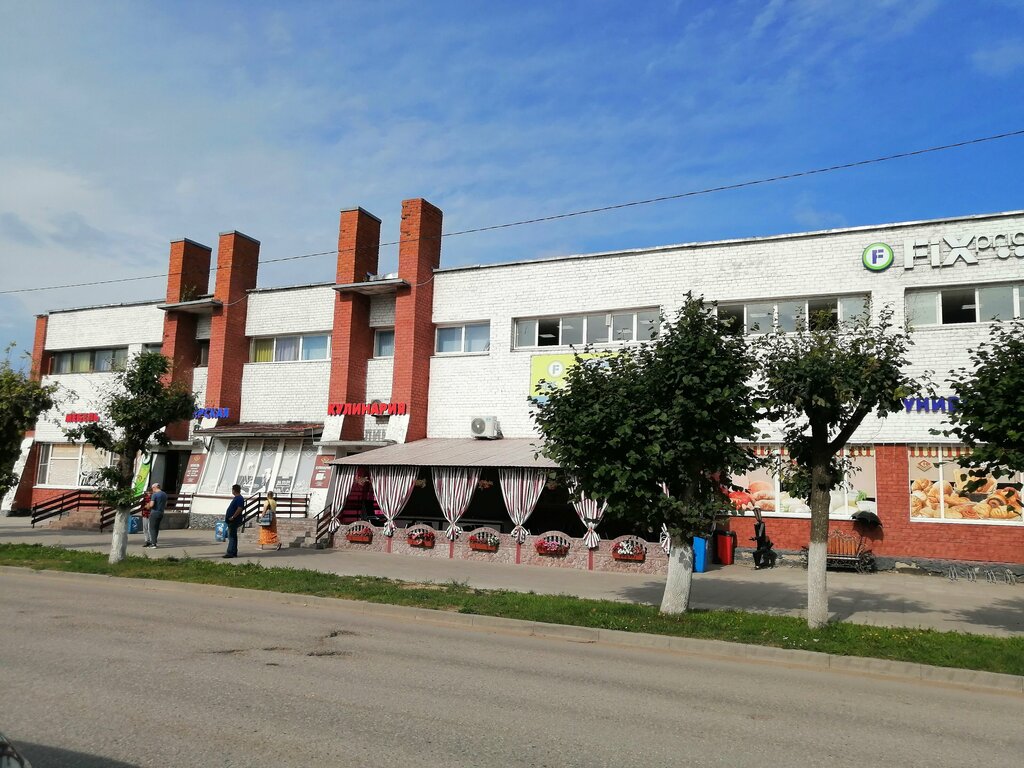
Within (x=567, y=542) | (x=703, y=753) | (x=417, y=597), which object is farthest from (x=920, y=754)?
(x=567, y=542)

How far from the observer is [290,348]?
92.8 feet

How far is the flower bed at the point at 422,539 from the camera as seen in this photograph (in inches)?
825

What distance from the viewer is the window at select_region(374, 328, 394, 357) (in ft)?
87.5

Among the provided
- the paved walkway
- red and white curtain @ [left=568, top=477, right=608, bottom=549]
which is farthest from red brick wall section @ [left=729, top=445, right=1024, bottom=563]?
red and white curtain @ [left=568, top=477, right=608, bottom=549]

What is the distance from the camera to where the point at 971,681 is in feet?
28.7

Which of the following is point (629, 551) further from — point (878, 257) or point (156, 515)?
point (156, 515)

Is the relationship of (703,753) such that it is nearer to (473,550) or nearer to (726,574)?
(726,574)

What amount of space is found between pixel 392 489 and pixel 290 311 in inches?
377

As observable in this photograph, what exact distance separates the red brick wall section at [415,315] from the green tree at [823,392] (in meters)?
14.2

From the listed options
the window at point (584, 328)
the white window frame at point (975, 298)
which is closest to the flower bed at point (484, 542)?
the window at point (584, 328)

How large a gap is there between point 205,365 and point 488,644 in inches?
924

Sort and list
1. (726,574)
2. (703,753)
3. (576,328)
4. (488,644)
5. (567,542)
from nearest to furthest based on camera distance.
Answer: (703,753)
(488,644)
(726,574)
(567,542)
(576,328)

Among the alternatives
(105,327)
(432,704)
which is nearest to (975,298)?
(432,704)

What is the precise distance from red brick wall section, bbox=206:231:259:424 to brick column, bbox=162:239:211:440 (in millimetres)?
1535
